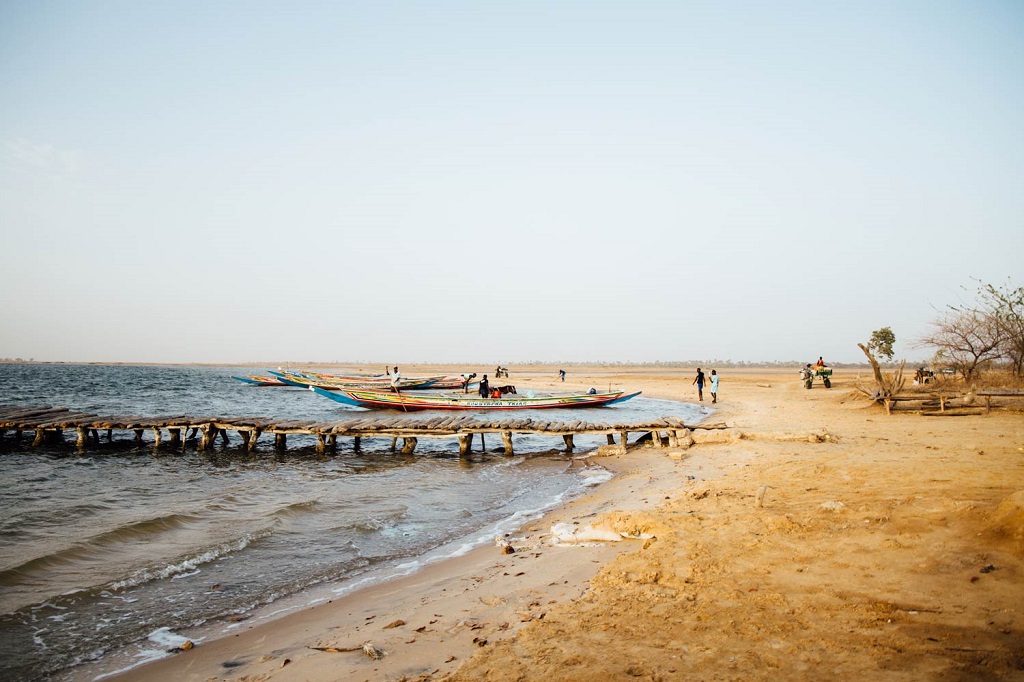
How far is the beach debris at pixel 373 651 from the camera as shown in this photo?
4682 mm

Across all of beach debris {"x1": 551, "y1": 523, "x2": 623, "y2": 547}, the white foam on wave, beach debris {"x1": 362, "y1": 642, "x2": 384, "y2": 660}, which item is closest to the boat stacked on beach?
the white foam on wave

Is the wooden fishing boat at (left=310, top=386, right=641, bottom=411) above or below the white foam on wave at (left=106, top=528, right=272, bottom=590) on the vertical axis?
above

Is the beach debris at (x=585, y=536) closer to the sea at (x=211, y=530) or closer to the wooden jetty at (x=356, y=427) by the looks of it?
the sea at (x=211, y=530)

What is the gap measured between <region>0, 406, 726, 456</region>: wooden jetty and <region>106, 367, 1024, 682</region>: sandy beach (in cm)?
914

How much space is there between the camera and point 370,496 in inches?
515

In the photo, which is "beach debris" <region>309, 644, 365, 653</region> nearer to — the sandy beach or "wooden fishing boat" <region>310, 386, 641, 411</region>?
the sandy beach

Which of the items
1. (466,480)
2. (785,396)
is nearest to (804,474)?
(466,480)

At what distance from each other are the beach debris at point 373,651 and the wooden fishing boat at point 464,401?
983 inches

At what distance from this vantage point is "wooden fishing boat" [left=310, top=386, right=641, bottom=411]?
1208 inches

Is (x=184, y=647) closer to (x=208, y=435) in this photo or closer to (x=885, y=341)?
(x=208, y=435)

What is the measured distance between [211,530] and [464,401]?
816 inches

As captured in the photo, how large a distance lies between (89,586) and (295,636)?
4.23 metres

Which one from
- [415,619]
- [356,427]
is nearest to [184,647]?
[415,619]

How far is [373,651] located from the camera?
186 inches
